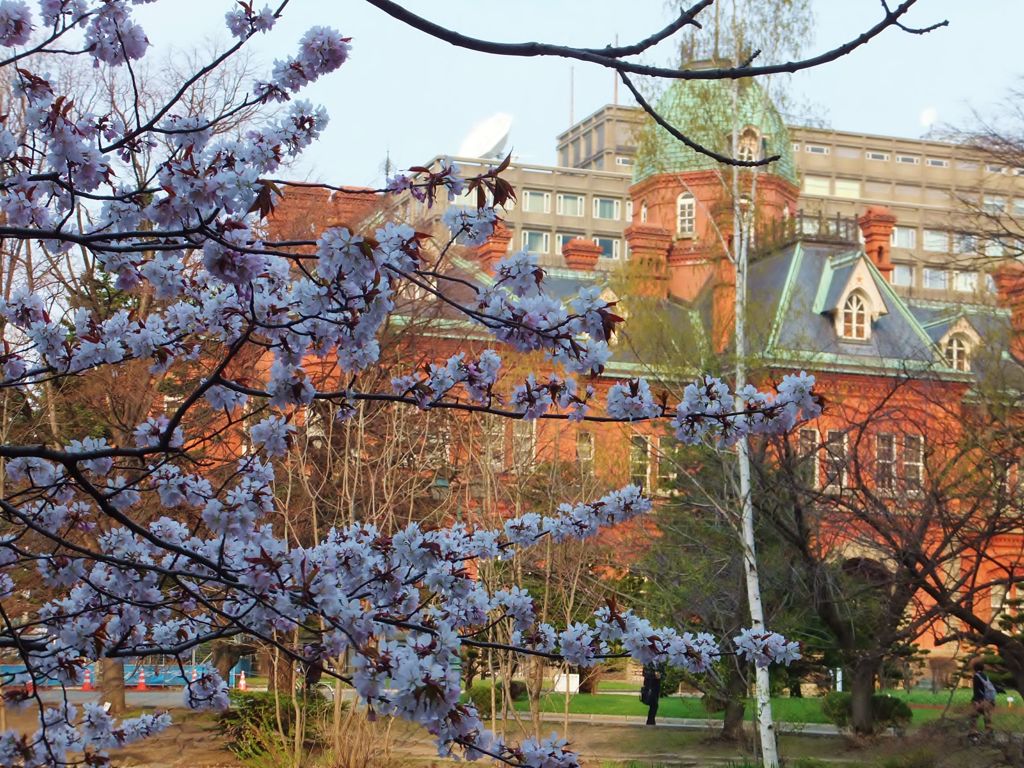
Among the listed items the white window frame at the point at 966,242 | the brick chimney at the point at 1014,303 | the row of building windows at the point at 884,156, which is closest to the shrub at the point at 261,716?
A: the brick chimney at the point at 1014,303

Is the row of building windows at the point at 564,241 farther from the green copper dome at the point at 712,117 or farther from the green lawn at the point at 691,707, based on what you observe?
the green copper dome at the point at 712,117

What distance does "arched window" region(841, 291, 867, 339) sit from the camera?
4462cm

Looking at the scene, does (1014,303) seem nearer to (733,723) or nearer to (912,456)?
(912,456)

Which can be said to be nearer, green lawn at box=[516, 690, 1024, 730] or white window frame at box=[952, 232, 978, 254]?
white window frame at box=[952, 232, 978, 254]

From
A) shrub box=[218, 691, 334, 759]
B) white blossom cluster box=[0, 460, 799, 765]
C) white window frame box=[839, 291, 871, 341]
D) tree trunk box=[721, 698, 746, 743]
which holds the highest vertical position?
white window frame box=[839, 291, 871, 341]

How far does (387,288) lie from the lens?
4.35 m

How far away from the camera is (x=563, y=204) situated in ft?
317

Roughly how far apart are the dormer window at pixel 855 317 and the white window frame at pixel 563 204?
172ft

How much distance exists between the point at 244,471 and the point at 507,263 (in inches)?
73.0

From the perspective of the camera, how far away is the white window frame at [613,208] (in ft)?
319

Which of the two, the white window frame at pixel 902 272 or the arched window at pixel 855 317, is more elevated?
the white window frame at pixel 902 272

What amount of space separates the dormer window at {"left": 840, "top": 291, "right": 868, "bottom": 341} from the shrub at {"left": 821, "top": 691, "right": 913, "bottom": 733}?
21.1 m

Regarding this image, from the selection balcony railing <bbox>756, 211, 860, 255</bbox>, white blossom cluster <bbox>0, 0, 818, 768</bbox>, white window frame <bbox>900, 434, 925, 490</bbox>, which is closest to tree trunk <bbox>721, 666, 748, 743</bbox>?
white window frame <bbox>900, 434, 925, 490</bbox>

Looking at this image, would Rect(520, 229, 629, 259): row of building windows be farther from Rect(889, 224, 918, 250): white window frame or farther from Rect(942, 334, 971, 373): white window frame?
Rect(942, 334, 971, 373): white window frame
